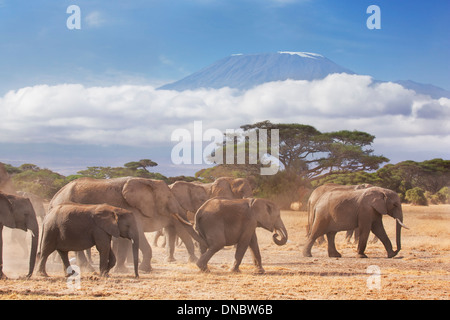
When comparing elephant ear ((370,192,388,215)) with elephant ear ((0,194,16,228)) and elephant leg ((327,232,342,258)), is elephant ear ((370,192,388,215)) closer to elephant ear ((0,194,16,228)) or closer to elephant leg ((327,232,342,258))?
elephant leg ((327,232,342,258))

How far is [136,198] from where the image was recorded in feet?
53.3

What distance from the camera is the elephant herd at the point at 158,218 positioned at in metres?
13.2

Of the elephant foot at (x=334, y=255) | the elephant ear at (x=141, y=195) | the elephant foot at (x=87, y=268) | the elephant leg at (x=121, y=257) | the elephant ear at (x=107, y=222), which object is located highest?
the elephant ear at (x=141, y=195)

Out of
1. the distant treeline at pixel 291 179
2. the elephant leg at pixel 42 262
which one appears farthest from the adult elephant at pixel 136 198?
the distant treeline at pixel 291 179

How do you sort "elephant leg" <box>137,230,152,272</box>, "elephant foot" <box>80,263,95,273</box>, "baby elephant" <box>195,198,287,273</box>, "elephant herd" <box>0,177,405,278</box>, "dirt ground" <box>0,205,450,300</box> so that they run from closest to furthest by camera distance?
"dirt ground" <box>0,205,450,300</box> < "elephant herd" <box>0,177,405,278</box> < "baby elephant" <box>195,198,287,273</box> < "elephant leg" <box>137,230,152,272</box> < "elephant foot" <box>80,263,95,273</box>

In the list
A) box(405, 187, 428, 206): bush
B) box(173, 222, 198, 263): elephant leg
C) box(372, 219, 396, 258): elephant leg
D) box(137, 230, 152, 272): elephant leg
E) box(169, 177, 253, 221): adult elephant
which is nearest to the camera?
box(137, 230, 152, 272): elephant leg

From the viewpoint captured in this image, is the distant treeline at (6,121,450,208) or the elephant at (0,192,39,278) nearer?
the elephant at (0,192,39,278)

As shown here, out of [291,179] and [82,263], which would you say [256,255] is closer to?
[82,263]

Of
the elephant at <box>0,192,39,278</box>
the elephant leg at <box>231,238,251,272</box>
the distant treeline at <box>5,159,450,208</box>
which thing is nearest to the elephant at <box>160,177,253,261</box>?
the elephant leg at <box>231,238,251,272</box>

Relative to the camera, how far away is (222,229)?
1476 centimetres

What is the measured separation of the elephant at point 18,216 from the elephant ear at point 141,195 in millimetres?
3228

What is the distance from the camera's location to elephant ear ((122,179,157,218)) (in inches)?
638

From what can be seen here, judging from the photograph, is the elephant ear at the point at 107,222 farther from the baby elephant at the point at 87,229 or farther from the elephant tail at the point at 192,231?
the elephant tail at the point at 192,231

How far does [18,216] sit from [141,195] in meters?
3.84
